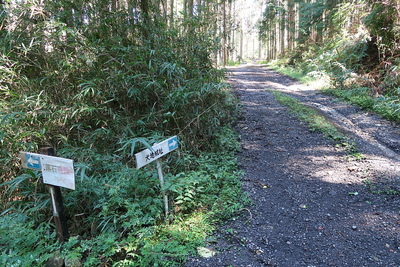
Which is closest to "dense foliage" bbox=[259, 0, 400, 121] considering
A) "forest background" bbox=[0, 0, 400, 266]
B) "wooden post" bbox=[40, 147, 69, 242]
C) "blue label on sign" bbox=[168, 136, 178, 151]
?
"forest background" bbox=[0, 0, 400, 266]

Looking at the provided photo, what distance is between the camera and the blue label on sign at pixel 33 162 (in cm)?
231

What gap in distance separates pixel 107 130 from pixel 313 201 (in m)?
3.23

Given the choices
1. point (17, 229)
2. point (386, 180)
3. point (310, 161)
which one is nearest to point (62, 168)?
point (17, 229)

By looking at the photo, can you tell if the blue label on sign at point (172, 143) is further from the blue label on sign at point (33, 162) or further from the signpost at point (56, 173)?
the blue label on sign at point (33, 162)

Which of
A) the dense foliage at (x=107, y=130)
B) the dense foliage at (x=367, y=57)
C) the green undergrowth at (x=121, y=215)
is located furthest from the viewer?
the dense foliage at (x=367, y=57)

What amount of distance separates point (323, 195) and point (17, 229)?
3.73 meters

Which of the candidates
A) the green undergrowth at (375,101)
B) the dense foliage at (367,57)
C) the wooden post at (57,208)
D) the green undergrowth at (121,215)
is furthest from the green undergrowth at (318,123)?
the wooden post at (57,208)

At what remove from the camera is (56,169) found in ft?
Result: 7.25

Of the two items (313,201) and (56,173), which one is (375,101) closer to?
(313,201)

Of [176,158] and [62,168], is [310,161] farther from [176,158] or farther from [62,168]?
[62,168]

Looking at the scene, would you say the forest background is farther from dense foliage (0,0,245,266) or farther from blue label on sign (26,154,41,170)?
blue label on sign (26,154,41,170)

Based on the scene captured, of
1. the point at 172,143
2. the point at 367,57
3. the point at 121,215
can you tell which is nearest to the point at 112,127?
the point at 172,143

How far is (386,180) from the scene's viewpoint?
3.48 meters

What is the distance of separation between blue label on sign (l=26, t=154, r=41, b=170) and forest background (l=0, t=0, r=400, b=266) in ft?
1.64
